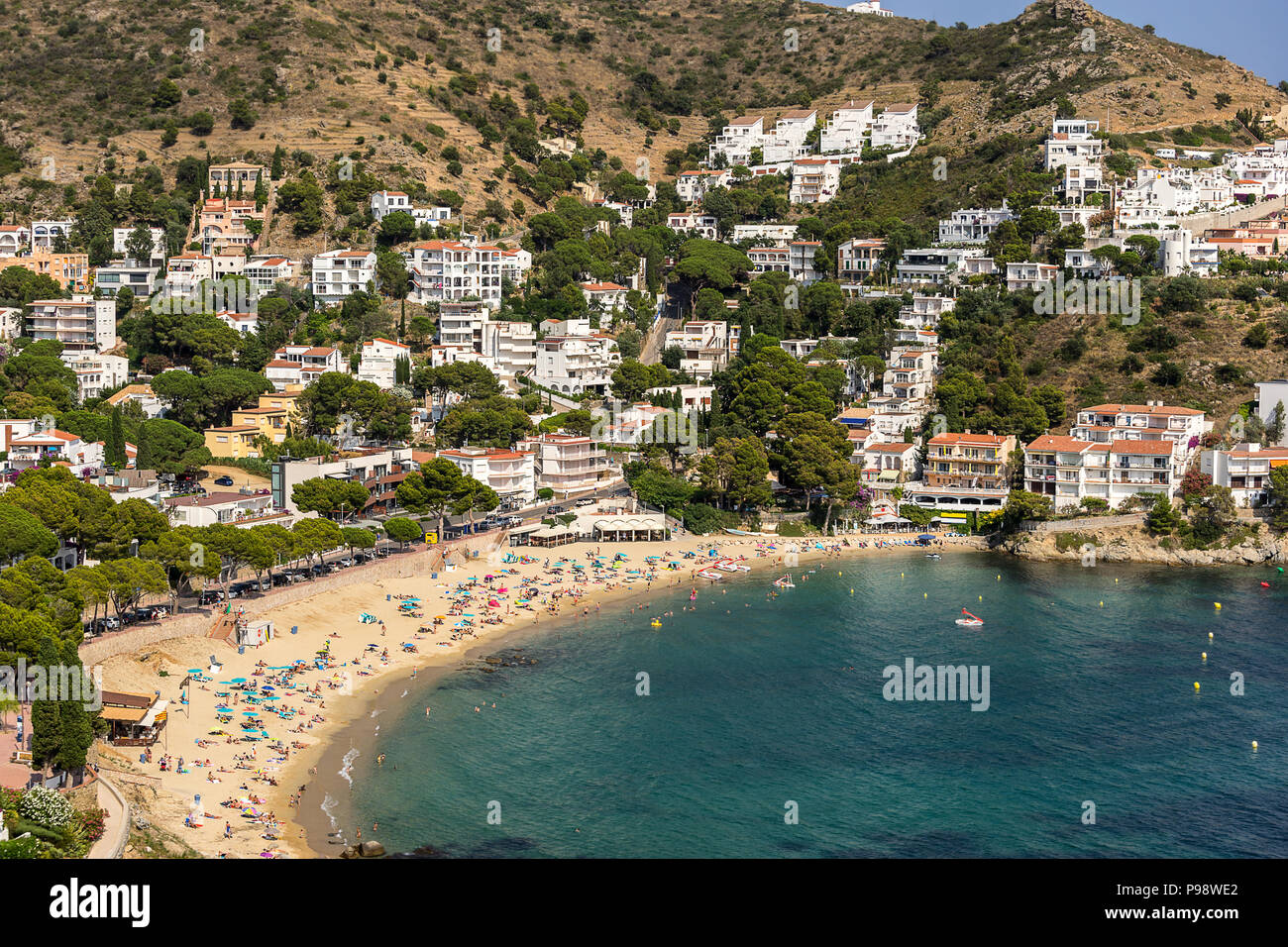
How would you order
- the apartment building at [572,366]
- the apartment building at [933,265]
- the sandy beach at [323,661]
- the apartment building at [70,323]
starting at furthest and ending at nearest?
the apartment building at [933,265], the apartment building at [70,323], the apartment building at [572,366], the sandy beach at [323,661]

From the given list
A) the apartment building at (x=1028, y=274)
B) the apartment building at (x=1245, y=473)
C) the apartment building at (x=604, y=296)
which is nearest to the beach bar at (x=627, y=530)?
the apartment building at (x=1245, y=473)

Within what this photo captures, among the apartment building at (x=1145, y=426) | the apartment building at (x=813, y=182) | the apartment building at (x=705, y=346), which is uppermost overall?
the apartment building at (x=813, y=182)

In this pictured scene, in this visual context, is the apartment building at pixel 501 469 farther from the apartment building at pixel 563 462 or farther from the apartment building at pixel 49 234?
the apartment building at pixel 49 234

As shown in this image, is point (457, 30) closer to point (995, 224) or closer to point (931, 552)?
point (995, 224)

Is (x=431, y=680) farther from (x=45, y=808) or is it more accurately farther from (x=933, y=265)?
(x=933, y=265)

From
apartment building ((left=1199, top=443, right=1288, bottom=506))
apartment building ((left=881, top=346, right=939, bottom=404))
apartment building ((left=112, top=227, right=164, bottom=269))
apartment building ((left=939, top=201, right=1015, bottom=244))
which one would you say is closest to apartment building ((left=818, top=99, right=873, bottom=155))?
apartment building ((left=939, top=201, right=1015, bottom=244))
